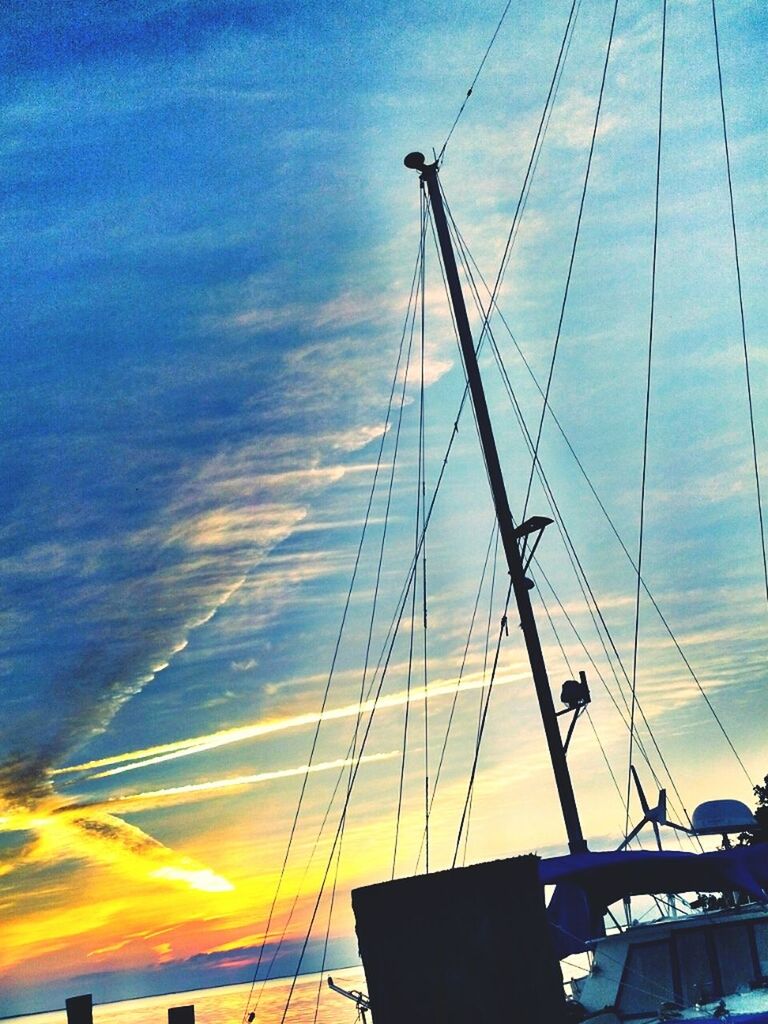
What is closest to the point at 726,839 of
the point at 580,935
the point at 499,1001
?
the point at 580,935

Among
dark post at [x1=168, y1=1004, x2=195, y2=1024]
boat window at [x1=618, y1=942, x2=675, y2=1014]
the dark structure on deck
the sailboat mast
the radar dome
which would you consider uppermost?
the sailboat mast

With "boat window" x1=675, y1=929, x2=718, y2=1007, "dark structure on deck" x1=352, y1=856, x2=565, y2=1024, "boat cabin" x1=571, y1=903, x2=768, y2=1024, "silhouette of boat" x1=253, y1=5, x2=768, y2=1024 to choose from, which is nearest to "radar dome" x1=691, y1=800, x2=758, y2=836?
"silhouette of boat" x1=253, y1=5, x2=768, y2=1024

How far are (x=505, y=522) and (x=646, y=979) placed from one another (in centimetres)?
1041

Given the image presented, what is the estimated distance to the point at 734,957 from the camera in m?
18.0

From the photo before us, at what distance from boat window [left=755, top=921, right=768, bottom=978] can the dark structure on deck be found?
1457cm

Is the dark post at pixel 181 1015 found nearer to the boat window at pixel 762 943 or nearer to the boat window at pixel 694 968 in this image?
the boat window at pixel 694 968

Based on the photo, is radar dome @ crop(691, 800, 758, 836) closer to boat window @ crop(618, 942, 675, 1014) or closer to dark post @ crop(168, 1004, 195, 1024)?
boat window @ crop(618, 942, 675, 1014)

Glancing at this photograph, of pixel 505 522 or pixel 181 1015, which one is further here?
pixel 505 522

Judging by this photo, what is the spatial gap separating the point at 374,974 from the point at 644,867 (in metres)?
14.5

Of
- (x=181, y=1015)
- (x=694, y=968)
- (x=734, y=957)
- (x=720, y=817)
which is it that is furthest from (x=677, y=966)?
(x=181, y=1015)

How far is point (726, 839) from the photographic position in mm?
23469

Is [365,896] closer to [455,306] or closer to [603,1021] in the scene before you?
[603,1021]

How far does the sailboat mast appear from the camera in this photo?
22031mm

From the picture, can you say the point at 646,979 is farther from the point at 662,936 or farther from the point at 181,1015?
the point at 181,1015
